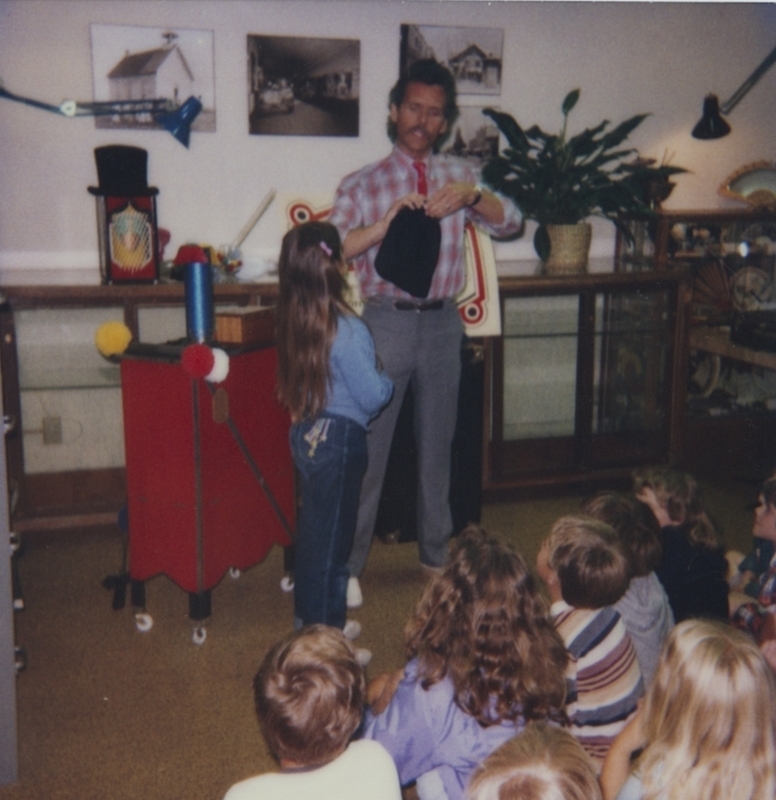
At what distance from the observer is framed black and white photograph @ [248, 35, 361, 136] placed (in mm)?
3836

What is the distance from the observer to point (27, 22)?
354 centimetres

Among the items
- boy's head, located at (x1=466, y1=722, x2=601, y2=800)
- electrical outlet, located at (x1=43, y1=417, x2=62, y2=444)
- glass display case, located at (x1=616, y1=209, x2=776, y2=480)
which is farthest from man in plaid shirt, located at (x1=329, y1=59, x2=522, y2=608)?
boy's head, located at (x1=466, y1=722, x2=601, y2=800)

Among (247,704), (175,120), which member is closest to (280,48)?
(175,120)

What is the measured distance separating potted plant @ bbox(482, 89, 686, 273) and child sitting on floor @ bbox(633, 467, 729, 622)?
5.48 feet

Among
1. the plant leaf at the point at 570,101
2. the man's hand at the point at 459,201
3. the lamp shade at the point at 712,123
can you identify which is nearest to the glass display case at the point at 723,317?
the lamp shade at the point at 712,123

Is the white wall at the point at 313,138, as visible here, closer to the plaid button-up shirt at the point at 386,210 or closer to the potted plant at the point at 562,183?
the potted plant at the point at 562,183

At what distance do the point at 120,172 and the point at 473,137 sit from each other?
1597 millimetres

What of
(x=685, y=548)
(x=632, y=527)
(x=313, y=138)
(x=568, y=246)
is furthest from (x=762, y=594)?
(x=313, y=138)

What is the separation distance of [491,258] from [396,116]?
839 millimetres

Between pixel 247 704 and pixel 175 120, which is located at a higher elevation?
pixel 175 120

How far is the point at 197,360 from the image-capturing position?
8.63 ft

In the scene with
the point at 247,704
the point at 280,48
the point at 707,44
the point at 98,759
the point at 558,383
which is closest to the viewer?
the point at 98,759

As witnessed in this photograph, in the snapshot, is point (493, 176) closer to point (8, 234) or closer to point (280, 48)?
point (280, 48)

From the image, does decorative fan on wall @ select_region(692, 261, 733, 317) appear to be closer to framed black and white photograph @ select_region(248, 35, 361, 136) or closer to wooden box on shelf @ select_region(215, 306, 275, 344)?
framed black and white photograph @ select_region(248, 35, 361, 136)
